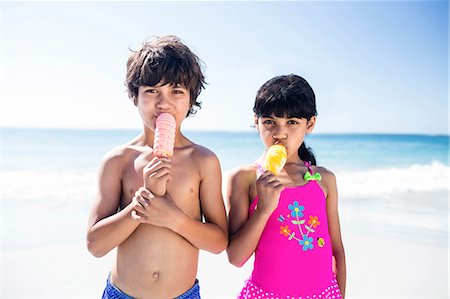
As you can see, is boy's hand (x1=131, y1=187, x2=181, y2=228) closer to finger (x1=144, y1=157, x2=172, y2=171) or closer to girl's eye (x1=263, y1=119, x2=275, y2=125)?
finger (x1=144, y1=157, x2=172, y2=171)

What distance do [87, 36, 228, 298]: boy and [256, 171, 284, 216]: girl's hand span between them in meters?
0.21

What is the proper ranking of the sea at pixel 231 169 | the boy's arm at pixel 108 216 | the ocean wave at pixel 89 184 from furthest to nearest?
the ocean wave at pixel 89 184, the sea at pixel 231 169, the boy's arm at pixel 108 216

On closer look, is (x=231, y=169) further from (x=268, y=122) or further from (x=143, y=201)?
(x=143, y=201)

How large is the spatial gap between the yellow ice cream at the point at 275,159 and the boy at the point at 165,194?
262 millimetres

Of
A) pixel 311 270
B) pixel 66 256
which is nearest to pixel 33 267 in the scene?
pixel 66 256

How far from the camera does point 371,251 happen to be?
19.1 feet

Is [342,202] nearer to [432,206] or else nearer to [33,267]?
[432,206]

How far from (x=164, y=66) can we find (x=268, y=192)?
790 mm

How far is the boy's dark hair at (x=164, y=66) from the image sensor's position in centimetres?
224

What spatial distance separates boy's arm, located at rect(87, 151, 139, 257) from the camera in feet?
6.84

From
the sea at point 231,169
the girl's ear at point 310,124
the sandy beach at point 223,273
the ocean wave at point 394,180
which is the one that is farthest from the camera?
the ocean wave at point 394,180

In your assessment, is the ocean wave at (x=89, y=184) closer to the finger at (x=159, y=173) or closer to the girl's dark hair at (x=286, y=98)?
the girl's dark hair at (x=286, y=98)

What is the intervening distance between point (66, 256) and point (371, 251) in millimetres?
3726

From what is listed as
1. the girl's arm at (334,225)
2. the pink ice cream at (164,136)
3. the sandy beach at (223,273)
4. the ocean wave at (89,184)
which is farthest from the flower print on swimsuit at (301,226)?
the ocean wave at (89,184)
